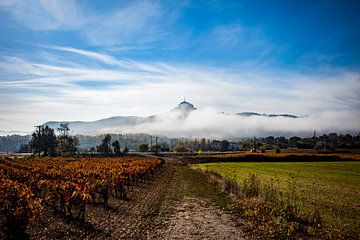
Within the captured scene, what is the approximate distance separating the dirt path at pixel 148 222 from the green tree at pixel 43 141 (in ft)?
285

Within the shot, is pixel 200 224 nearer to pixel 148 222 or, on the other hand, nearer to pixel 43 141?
pixel 148 222

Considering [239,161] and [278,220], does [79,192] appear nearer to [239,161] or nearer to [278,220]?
[278,220]

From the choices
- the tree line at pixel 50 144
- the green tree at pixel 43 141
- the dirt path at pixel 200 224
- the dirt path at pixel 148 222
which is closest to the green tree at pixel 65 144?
the tree line at pixel 50 144

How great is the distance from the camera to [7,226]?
12.2 metres

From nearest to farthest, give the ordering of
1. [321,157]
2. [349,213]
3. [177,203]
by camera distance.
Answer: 1. [349,213]
2. [177,203]
3. [321,157]

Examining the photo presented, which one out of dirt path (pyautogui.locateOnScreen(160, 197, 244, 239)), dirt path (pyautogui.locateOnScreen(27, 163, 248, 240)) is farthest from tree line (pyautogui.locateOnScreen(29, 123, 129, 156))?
dirt path (pyautogui.locateOnScreen(160, 197, 244, 239))

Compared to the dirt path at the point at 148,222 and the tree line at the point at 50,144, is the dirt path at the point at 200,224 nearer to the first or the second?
the dirt path at the point at 148,222

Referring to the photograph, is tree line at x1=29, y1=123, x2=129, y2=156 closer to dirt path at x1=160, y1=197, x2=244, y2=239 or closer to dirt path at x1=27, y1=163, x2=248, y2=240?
dirt path at x1=27, y1=163, x2=248, y2=240

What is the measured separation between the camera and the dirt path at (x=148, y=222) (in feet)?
45.3

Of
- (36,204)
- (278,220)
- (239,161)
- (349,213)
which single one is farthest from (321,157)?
(36,204)

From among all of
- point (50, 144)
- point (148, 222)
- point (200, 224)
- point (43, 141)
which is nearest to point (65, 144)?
point (50, 144)

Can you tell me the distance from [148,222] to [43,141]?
95761 millimetres

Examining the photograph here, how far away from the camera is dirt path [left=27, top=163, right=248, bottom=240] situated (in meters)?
13.8

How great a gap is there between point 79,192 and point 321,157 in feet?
272
